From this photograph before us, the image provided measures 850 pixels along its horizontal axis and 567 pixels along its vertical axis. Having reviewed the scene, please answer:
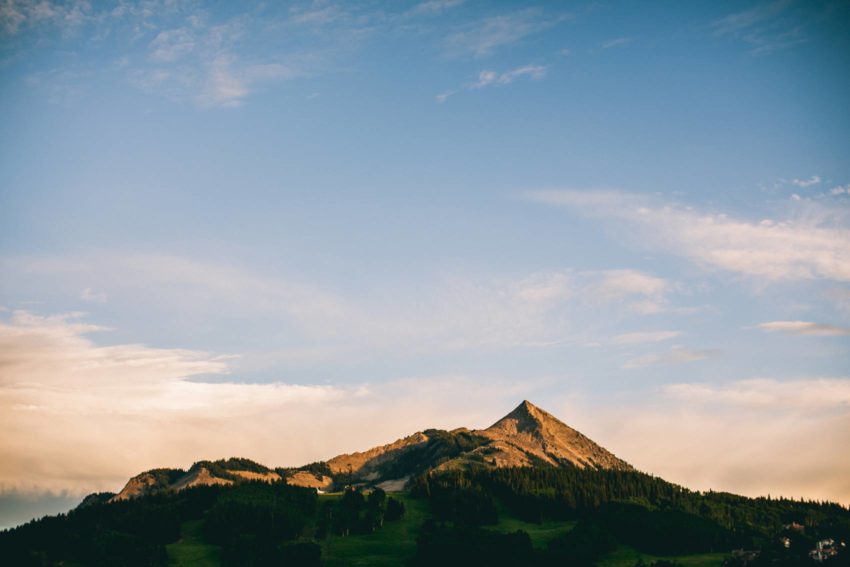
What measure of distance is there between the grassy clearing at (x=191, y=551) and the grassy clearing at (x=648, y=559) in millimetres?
87533

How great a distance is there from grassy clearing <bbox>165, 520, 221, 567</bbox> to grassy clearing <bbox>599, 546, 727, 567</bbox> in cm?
8753

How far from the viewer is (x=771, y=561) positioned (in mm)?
152125

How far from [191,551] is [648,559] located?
105226 millimetres

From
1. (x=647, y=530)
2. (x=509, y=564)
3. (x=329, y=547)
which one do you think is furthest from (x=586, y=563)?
(x=329, y=547)

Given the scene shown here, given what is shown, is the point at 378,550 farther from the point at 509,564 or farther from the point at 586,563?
the point at 586,563

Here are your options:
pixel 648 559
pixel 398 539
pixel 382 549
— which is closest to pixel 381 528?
pixel 398 539

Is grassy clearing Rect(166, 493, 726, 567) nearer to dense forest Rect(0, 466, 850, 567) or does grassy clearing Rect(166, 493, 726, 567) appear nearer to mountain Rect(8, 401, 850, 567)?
mountain Rect(8, 401, 850, 567)

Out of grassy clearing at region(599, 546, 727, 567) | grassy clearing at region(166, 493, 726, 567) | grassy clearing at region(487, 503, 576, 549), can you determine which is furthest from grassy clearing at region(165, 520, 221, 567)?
grassy clearing at region(599, 546, 727, 567)

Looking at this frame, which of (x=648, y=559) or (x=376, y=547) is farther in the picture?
(x=376, y=547)

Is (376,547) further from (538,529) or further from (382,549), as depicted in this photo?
(538,529)

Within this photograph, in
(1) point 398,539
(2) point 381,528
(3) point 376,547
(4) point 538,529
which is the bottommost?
(3) point 376,547

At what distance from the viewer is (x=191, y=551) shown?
6634 inches

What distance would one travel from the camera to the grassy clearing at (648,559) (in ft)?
526

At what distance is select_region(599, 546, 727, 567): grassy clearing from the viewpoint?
16044 cm
